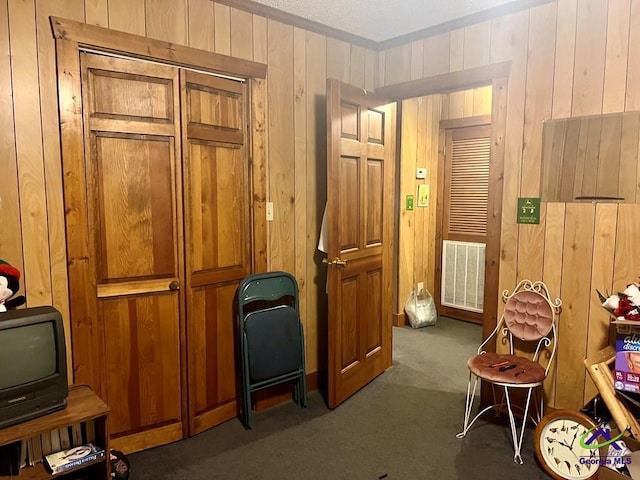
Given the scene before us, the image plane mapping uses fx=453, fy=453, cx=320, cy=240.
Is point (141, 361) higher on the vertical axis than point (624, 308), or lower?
lower

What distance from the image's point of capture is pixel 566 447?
2.29 meters

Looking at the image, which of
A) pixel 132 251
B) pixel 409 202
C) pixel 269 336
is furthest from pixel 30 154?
pixel 409 202

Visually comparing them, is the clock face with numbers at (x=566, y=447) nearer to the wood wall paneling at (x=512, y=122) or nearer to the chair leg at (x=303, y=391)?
the wood wall paneling at (x=512, y=122)

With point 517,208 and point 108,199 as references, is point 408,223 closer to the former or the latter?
point 517,208

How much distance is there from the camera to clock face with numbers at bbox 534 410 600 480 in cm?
222

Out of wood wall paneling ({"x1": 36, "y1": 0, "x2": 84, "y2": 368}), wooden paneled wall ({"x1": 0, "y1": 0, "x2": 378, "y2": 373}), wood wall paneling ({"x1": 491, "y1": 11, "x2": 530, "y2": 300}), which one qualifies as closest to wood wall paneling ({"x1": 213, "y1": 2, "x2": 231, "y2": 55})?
wooden paneled wall ({"x1": 0, "y1": 0, "x2": 378, "y2": 373})

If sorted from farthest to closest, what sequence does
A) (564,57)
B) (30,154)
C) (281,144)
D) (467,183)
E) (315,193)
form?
(467,183) < (315,193) < (281,144) < (564,57) < (30,154)

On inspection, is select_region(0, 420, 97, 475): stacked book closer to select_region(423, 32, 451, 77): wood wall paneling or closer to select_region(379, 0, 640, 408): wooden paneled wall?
select_region(379, 0, 640, 408): wooden paneled wall

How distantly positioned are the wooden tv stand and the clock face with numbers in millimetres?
2139

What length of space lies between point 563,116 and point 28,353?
9.64 ft

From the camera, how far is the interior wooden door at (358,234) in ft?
9.74

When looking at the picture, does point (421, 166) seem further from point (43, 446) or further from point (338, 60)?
point (43, 446)

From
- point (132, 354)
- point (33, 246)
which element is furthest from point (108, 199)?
point (132, 354)

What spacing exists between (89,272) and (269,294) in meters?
1.04
